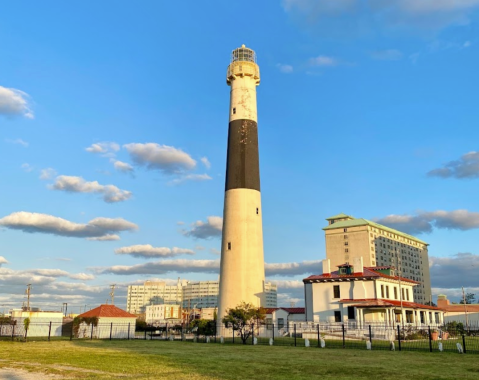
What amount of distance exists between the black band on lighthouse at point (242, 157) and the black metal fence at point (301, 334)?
48.8ft

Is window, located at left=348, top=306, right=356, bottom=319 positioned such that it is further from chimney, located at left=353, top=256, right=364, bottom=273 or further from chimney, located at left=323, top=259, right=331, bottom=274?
chimney, located at left=323, top=259, right=331, bottom=274

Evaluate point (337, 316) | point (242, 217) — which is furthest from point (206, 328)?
point (337, 316)

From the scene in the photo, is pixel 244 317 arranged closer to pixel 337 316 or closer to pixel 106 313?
pixel 337 316

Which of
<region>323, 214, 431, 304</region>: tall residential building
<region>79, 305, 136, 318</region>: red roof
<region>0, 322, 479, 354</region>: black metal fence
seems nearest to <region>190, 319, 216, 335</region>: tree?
<region>0, 322, 479, 354</region>: black metal fence

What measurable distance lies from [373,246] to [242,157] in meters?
124

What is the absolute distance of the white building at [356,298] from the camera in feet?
164

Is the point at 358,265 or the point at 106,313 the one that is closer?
the point at 358,265

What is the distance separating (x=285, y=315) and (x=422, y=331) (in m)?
17.6

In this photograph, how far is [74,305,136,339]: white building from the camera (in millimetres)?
53125

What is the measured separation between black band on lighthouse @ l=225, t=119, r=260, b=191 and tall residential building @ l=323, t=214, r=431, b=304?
348 feet

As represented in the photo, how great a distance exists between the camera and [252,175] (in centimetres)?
4975

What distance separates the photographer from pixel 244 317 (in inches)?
1652

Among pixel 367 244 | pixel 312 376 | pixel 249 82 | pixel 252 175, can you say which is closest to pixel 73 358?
pixel 312 376

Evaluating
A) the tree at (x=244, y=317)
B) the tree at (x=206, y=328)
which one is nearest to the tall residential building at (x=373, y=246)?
the tree at (x=206, y=328)
